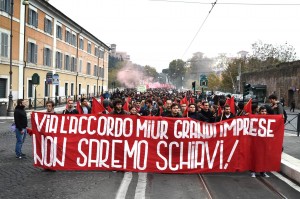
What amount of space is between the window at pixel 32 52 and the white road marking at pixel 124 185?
2517cm

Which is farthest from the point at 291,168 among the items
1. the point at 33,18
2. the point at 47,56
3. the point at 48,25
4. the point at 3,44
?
the point at 48,25

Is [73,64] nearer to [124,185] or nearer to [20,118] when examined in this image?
[20,118]

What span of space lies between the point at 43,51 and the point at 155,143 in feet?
94.5

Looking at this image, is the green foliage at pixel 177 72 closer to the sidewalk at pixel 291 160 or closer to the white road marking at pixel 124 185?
the sidewalk at pixel 291 160

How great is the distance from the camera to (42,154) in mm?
7648

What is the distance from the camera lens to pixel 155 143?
779 cm

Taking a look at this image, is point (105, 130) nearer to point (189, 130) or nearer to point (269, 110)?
point (189, 130)

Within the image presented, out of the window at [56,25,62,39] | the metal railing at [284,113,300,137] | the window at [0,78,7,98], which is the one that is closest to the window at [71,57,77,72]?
the window at [56,25,62,39]

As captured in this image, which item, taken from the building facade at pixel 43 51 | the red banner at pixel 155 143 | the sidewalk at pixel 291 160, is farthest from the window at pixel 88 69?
the red banner at pixel 155 143

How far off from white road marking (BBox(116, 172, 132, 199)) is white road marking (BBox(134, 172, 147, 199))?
20 cm

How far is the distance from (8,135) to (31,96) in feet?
59.5

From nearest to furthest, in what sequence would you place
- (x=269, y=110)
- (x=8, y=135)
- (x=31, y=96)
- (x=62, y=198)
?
(x=62, y=198) → (x=269, y=110) → (x=8, y=135) → (x=31, y=96)

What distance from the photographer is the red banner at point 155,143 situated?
302 inches

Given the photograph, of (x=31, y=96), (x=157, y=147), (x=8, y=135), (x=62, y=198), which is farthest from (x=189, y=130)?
(x=31, y=96)
